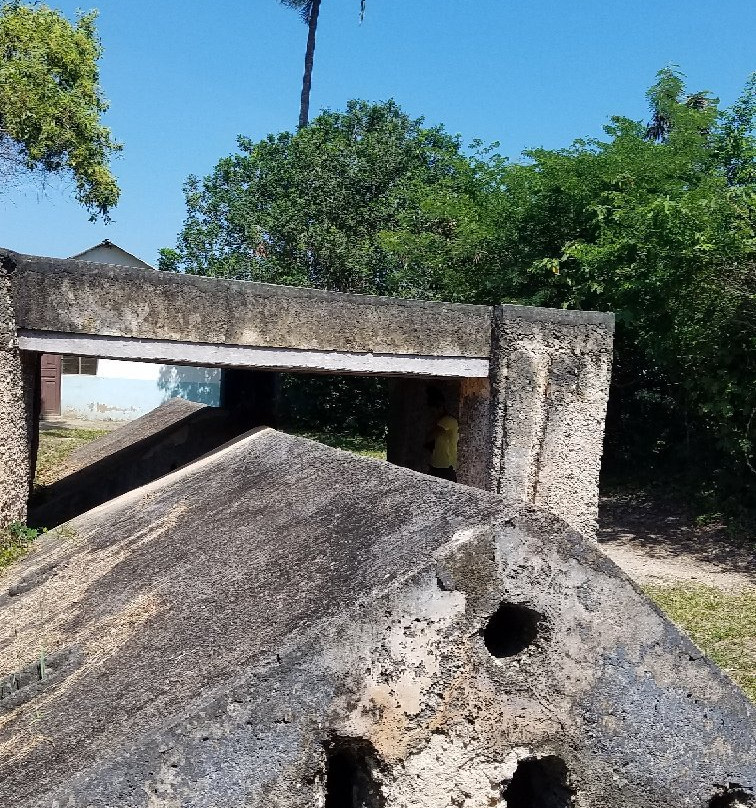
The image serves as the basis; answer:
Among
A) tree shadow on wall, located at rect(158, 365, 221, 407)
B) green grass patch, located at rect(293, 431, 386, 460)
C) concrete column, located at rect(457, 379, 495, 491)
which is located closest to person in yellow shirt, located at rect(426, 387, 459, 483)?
concrete column, located at rect(457, 379, 495, 491)

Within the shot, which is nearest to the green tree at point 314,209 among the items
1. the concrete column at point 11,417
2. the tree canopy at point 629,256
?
the tree canopy at point 629,256

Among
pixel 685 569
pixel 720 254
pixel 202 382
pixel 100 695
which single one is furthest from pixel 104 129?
pixel 100 695

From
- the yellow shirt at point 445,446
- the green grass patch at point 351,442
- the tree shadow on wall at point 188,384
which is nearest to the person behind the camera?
the yellow shirt at point 445,446

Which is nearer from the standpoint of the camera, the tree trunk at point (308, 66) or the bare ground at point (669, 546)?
the bare ground at point (669, 546)

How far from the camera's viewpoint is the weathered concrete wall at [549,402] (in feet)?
24.4

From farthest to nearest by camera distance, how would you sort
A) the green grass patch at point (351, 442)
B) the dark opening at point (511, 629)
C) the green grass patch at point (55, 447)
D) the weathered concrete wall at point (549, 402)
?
the green grass patch at point (351, 442) < the green grass patch at point (55, 447) < the weathered concrete wall at point (549, 402) < the dark opening at point (511, 629)

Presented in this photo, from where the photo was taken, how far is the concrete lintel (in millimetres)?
6301

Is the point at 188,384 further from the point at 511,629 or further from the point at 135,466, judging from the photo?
the point at 511,629

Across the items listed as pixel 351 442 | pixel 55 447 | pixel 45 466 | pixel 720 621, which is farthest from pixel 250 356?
pixel 351 442

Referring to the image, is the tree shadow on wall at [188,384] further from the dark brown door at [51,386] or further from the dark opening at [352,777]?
the dark opening at [352,777]

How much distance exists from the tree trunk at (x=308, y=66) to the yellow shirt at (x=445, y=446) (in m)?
17.8

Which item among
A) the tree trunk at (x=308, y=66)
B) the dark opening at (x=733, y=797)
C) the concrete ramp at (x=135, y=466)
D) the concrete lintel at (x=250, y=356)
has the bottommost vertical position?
the concrete ramp at (x=135, y=466)

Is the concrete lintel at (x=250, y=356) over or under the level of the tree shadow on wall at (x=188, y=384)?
over

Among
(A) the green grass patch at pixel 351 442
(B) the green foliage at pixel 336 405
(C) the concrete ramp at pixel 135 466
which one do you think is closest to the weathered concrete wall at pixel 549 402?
(C) the concrete ramp at pixel 135 466
